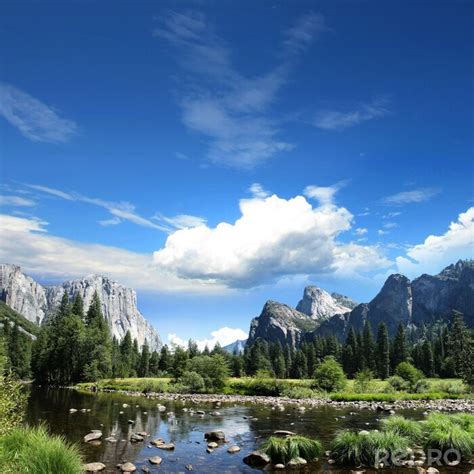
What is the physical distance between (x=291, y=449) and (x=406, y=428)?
A: 7.71 metres

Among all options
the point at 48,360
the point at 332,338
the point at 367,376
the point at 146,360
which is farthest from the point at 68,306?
the point at 332,338

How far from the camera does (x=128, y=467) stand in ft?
70.8

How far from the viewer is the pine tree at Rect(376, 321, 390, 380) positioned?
127938mm

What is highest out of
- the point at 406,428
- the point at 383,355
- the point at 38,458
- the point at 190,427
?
the point at 383,355

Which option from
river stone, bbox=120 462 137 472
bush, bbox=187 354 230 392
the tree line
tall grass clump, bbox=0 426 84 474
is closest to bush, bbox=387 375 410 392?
the tree line

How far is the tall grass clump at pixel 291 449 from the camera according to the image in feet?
74.2

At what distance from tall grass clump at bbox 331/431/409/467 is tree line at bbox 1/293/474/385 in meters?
66.2

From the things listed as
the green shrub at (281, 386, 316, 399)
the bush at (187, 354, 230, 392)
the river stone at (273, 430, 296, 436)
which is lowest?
the river stone at (273, 430, 296, 436)

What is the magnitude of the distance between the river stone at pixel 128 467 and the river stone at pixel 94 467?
3.07 feet

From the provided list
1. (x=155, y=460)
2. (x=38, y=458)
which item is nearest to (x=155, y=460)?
(x=155, y=460)

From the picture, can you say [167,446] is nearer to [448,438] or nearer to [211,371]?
[448,438]

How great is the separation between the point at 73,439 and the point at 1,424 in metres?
14.7

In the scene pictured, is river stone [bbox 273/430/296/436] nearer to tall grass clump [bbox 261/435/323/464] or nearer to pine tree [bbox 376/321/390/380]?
tall grass clump [bbox 261/435/323/464]

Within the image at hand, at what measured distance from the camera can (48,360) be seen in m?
104
